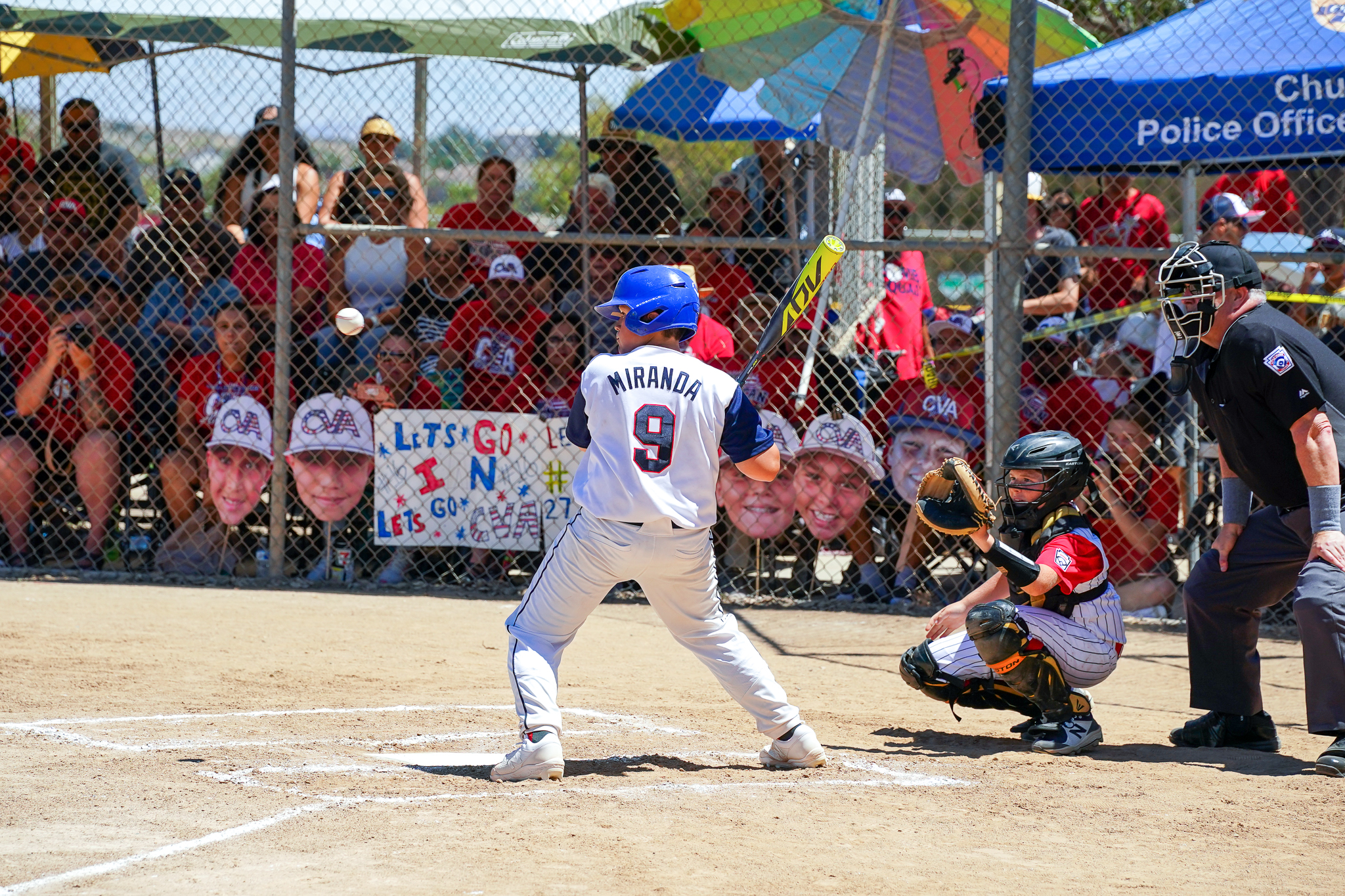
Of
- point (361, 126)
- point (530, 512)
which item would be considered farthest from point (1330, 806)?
point (361, 126)

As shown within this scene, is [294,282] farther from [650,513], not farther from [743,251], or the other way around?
[650,513]

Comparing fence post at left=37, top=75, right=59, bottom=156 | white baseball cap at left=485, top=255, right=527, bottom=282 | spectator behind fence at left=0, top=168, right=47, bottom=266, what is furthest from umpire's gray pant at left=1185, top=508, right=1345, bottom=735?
fence post at left=37, top=75, right=59, bottom=156

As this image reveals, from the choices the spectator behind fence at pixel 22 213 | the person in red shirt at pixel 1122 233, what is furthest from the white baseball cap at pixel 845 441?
the spectator behind fence at pixel 22 213

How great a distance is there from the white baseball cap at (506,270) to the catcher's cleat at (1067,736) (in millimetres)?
4545

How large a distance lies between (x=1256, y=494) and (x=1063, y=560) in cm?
75

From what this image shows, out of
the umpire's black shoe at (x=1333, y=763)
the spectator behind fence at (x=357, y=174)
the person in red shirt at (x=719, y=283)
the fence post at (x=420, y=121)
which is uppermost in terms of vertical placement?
the fence post at (x=420, y=121)

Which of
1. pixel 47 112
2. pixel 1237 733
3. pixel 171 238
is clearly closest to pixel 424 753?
pixel 1237 733

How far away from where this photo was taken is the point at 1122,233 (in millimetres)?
8641

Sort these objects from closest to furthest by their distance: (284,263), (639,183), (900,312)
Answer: (284,263), (639,183), (900,312)

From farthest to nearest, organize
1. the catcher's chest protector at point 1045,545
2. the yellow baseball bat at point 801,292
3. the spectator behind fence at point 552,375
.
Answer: the spectator behind fence at point 552,375
the catcher's chest protector at point 1045,545
the yellow baseball bat at point 801,292

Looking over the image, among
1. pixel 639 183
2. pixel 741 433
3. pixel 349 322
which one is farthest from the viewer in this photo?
pixel 639 183

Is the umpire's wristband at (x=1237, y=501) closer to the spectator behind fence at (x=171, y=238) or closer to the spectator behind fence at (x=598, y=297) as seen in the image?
the spectator behind fence at (x=598, y=297)

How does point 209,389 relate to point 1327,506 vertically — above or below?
above

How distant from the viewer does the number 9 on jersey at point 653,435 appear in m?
4.08
